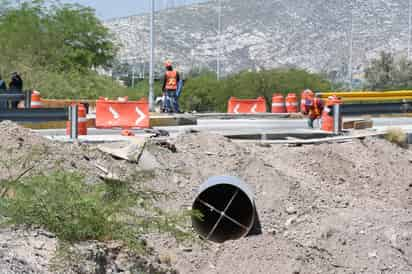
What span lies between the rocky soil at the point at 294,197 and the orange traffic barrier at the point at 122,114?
482cm

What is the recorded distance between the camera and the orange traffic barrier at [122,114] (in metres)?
21.2

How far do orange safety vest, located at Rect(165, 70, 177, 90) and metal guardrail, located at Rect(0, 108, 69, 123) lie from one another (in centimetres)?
755

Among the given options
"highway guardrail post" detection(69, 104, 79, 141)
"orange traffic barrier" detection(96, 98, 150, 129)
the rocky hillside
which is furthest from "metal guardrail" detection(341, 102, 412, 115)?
the rocky hillside

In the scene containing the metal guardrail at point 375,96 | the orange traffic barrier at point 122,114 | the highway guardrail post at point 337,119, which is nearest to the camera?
the highway guardrail post at point 337,119

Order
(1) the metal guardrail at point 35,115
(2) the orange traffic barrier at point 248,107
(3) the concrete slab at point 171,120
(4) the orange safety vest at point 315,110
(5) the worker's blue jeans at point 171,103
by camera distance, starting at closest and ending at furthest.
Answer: (1) the metal guardrail at point 35,115 < (4) the orange safety vest at point 315,110 < (3) the concrete slab at point 171,120 < (5) the worker's blue jeans at point 171,103 < (2) the orange traffic barrier at point 248,107

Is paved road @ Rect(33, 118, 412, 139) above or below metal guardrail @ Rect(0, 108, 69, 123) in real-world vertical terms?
below

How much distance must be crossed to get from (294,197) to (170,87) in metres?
11.2

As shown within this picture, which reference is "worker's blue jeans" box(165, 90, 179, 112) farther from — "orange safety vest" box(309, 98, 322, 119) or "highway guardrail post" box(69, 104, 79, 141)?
"highway guardrail post" box(69, 104, 79, 141)

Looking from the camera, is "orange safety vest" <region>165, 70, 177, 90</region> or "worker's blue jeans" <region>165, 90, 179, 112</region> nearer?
"orange safety vest" <region>165, 70, 177, 90</region>

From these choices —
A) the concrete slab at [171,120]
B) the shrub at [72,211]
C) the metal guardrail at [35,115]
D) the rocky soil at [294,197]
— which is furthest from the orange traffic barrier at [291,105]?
the shrub at [72,211]

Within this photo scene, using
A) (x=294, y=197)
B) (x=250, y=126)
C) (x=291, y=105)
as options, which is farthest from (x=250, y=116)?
(x=294, y=197)

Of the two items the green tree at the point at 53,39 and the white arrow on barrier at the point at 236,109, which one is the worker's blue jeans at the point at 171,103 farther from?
the green tree at the point at 53,39

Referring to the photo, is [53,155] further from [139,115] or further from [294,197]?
[139,115]

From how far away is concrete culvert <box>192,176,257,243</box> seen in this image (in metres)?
13.8
